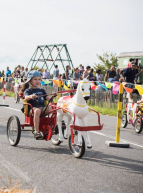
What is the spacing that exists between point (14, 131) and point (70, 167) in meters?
2.23

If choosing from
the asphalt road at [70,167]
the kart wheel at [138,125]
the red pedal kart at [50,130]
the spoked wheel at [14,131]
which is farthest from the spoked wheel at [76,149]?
the kart wheel at [138,125]

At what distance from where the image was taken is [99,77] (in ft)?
64.1

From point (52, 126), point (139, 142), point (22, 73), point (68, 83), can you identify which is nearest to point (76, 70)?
point (68, 83)

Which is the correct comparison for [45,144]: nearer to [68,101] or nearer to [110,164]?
[68,101]

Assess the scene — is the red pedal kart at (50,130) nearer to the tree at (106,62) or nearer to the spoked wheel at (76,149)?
the spoked wheel at (76,149)

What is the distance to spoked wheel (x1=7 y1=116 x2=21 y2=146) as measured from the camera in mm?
7505

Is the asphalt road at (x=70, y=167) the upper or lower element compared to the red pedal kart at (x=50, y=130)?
lower

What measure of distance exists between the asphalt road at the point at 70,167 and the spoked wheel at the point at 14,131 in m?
0.16

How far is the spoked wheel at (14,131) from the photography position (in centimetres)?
751

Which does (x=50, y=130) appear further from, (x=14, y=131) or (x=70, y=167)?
(x=70, y=167)

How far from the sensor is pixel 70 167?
→ 5934 mm

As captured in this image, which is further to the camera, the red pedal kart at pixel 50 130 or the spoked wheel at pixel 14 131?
the spoked wheel at pixel 14 131

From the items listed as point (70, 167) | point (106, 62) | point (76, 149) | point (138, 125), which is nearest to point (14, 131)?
point (76, 149)

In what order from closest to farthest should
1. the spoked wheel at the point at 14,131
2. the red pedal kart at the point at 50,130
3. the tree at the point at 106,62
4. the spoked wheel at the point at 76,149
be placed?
the spoked wheel at the point at 76,149 < the red pedal kart at the point at 50,130 < the spoked wheel at the point at 14,131 < the tree at the point at 106,62
